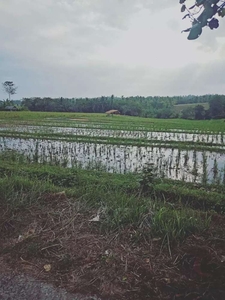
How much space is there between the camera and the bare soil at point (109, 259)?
2.15 metres

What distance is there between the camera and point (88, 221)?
315 centimetres

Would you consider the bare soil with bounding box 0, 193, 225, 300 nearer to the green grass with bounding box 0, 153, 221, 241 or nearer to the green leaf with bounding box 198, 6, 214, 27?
the green grass with bounding box 0, 153, 221, 241

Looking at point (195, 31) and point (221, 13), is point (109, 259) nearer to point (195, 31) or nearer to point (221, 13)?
point (195, 31)

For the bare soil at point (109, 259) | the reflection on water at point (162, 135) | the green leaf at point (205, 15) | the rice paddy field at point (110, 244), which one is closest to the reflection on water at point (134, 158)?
the rice paddy field at point (110, 244)

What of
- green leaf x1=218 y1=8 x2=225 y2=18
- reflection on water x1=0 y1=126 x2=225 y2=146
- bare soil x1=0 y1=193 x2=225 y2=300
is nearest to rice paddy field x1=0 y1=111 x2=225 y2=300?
bare soil x1=0 y1=193 x2=225 y2=300

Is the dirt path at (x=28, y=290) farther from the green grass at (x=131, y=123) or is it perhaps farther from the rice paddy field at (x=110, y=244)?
the green grass at (x=131, y=123)

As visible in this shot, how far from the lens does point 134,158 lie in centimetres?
968

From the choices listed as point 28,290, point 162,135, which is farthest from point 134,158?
point 28,290

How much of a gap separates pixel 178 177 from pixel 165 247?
4733mm

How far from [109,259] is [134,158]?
23.8 ft

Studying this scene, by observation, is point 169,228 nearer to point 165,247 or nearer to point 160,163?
point 165,247

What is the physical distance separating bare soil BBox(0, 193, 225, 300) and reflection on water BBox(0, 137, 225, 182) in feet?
14.1

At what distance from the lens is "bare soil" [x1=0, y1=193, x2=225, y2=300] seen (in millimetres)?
2148

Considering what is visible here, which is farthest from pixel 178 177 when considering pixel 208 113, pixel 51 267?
pixel 208 113
